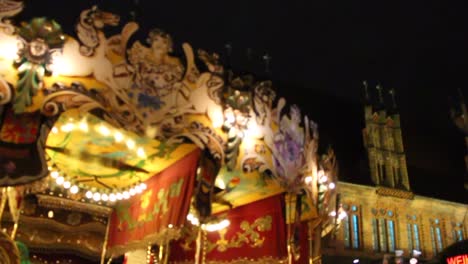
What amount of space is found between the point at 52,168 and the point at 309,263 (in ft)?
18.6

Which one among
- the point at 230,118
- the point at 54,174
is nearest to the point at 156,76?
the point at 230,118

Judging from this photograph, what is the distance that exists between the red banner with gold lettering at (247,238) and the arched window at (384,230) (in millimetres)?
16720

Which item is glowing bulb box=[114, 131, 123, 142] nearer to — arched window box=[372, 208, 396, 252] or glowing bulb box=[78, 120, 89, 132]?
glowing bulb box=[78, 120, 89, 132]

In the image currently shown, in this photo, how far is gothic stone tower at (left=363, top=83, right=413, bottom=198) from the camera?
92.1 feet

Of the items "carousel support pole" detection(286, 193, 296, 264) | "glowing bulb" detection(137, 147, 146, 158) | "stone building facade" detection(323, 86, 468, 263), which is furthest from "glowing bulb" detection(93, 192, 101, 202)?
"stone building facade" detection(323, 86, 468, 263)

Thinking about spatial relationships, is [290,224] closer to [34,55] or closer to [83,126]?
[83,126]

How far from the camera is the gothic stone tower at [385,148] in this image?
92.1ft

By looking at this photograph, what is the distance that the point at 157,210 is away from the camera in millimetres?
8820

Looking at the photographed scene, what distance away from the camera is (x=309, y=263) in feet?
31.6

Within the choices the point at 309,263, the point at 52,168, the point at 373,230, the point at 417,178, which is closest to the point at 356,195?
the point at 373,230

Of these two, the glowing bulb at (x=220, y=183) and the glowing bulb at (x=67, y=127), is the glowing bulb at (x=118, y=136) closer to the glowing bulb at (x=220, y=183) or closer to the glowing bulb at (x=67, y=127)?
the glowing bulb at (x=67, y=127)

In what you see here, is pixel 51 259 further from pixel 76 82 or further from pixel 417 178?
pixel 417 178

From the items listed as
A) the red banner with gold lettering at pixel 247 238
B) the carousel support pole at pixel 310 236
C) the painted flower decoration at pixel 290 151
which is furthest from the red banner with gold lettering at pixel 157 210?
the carousel support pole at pixel 310 236

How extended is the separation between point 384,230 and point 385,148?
18.4ft
